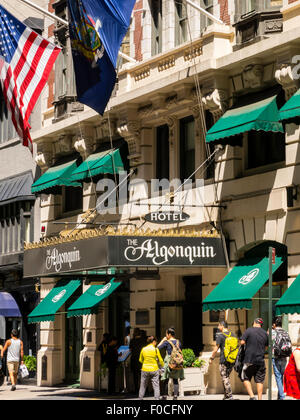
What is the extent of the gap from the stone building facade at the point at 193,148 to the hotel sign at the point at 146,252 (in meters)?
0.58

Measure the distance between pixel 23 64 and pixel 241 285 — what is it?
8976 mm

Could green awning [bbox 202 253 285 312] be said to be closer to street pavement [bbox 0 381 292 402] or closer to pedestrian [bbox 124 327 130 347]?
street pavement [bbox 0 381 292 402]

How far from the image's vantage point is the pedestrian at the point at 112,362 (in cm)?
2838

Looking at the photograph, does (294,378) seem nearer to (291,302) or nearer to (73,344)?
(291,302)

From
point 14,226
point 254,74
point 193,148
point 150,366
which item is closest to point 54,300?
point 14,226

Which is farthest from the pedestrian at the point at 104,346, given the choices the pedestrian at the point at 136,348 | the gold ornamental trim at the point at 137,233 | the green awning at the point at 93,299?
the gold ornamental trim at the point at 137,233

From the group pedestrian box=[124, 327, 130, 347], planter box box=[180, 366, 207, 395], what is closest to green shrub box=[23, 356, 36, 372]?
pedestrian box=[124, 327, 130, 347]

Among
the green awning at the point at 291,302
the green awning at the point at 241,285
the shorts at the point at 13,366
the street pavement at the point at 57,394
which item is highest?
the green awning at the point at 241,285

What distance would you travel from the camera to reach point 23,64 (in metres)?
27.7

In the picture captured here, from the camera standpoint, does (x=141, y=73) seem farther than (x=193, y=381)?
Yes

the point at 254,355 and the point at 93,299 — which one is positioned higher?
the point at 93,299

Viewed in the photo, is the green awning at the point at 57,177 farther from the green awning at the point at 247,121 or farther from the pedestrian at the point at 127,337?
the green awning at the point at 247,121

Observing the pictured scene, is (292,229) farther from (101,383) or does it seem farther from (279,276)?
(101,383)
